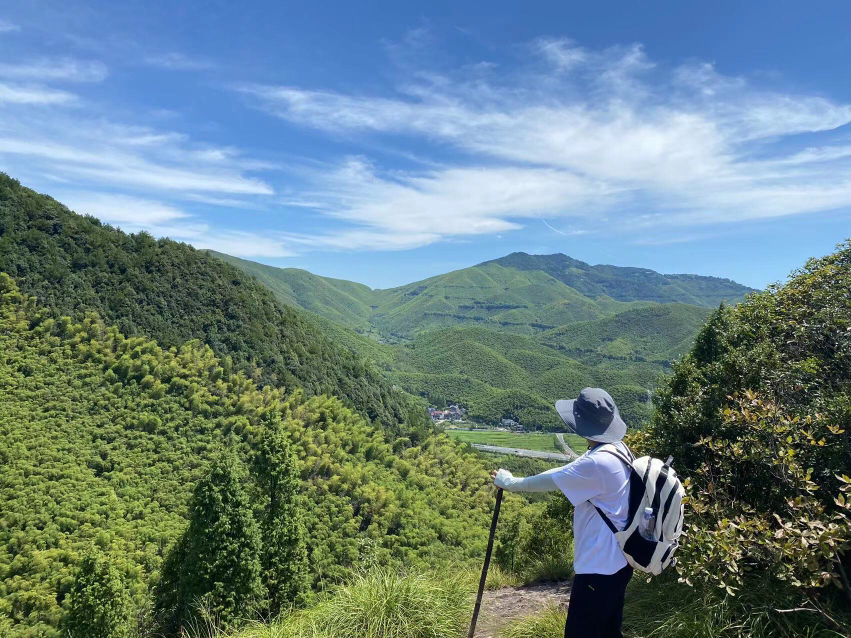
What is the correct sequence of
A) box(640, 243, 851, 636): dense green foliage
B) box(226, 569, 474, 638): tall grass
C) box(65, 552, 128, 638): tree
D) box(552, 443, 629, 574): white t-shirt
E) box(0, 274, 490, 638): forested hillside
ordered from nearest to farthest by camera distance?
box(552, 443, 629, 574): white t-shirt → box(640, 243, 851, 636): dense green foliage → box(226, 569, 474, 638): tall grass → box(65, 552, 128, 638): tree → box(0, 274, 490, 638): forested hillside

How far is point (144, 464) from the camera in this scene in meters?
34.3

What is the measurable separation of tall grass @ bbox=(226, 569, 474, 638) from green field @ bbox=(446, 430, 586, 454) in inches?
3582

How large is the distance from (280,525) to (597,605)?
619 inches

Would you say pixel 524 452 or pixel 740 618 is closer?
pixel 740 618

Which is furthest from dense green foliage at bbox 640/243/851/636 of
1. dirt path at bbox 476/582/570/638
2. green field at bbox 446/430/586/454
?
green field at bbox 446/430/586/454

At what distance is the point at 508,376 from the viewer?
153625 millimetres

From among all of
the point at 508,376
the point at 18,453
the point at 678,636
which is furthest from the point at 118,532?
the point at 508,376

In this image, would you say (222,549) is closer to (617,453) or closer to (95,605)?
(95,605)

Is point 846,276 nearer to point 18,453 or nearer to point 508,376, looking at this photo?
point 18,453

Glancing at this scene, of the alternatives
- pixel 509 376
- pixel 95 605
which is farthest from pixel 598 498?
pixel 509 376

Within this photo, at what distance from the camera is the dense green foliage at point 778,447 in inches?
129

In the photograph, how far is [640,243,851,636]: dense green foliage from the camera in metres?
3.28

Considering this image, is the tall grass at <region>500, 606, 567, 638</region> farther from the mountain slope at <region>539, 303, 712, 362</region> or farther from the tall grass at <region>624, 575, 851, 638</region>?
the mountain slope at <region>539, 303, 712, 362</region>

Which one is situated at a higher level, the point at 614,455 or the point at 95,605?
the point at 614,455
